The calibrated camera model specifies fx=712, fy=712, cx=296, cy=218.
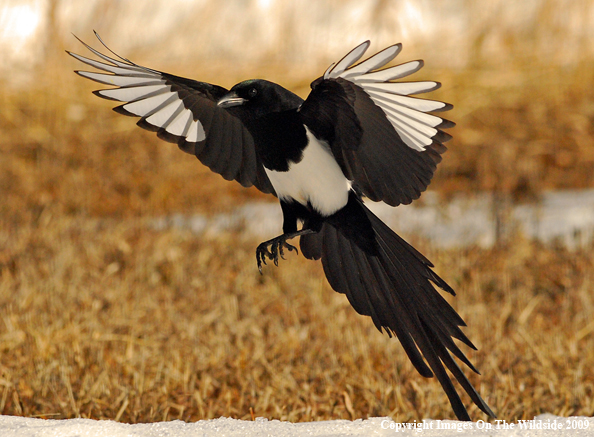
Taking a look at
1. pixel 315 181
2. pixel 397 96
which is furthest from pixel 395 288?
pixel 397 96

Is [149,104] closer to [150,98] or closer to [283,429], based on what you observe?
[150,98]

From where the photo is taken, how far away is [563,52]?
6.88 m

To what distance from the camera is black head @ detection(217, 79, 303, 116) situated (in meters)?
1.46

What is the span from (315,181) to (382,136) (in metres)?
0.17

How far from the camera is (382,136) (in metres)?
1.46

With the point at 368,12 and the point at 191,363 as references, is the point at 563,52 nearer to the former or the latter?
the point at 368,12

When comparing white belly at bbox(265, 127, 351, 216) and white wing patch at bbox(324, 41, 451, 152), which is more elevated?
white wing patch at bbox(324, 41, 451, 152)

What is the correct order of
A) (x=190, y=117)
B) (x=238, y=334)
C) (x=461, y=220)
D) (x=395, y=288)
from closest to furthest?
1. (x=395, y=288)
2. (x=190, y=117)
3. (x=238, y=334)
4. (x=461, y=220)

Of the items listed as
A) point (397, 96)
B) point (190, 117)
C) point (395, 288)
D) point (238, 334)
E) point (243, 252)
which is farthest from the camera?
point (243, 252)

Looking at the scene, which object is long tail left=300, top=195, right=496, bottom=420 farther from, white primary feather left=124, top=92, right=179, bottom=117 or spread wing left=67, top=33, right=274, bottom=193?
white primary feather left=124, top=92, right=179, bottom=117

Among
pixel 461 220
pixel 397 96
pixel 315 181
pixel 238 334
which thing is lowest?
pixel 238 334

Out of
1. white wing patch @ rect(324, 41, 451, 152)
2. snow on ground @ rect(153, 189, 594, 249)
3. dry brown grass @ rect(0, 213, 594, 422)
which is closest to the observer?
white wing patch @ rect(324, 41, 451, 152)

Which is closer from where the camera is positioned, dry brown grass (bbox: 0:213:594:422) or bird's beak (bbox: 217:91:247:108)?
bird's beak (bbox: 217:91:247:108)

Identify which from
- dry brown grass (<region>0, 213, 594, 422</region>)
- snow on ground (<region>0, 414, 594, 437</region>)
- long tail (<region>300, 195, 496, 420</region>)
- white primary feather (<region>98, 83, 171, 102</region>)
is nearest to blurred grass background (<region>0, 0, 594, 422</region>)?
dry brown grass (<region>0, 213, 594, 422</region>)
